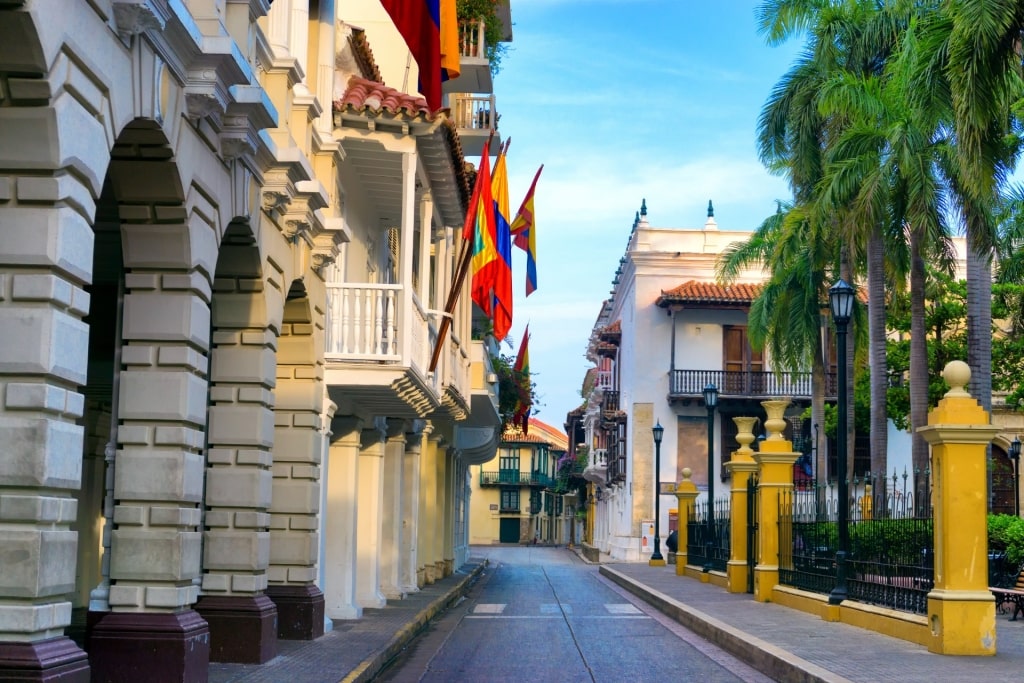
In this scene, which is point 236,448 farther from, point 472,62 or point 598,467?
point 598,467

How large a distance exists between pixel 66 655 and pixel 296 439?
8.68m

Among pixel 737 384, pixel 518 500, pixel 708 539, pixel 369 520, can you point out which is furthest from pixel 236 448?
pixel 518 500

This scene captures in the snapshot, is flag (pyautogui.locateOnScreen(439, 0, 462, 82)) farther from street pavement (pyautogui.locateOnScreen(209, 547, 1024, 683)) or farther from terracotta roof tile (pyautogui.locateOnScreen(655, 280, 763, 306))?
terracotta roof tile (pyautogui.locateOnScreen(655, 280, 763, 306))

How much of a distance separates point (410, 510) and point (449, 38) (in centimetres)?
1609

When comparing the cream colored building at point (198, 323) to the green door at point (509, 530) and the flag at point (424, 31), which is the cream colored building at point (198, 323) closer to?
the flag at point (424, 31)

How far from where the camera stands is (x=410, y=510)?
3092 cm

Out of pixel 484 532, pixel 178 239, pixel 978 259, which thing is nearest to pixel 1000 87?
pixel 978 259

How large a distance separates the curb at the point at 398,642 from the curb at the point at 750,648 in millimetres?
4250

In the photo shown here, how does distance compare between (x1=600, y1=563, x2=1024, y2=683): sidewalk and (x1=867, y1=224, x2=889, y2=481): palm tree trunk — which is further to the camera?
(x1=867, y1=224, x2=889, y2=481): palm tree trunk

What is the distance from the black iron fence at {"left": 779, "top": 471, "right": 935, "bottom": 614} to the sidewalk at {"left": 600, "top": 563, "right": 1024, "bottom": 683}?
0.59 metres

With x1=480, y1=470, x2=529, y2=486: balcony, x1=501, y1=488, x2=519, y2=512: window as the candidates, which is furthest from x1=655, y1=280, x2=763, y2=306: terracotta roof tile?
x1=501, y1=488, x2=519, y2=512: window

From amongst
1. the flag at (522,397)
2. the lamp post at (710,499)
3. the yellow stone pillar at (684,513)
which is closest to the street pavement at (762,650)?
the lamp post at (710,499)

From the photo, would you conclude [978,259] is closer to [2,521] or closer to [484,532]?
[2,521]

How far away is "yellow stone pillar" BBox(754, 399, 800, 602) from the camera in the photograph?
25.0 metres
